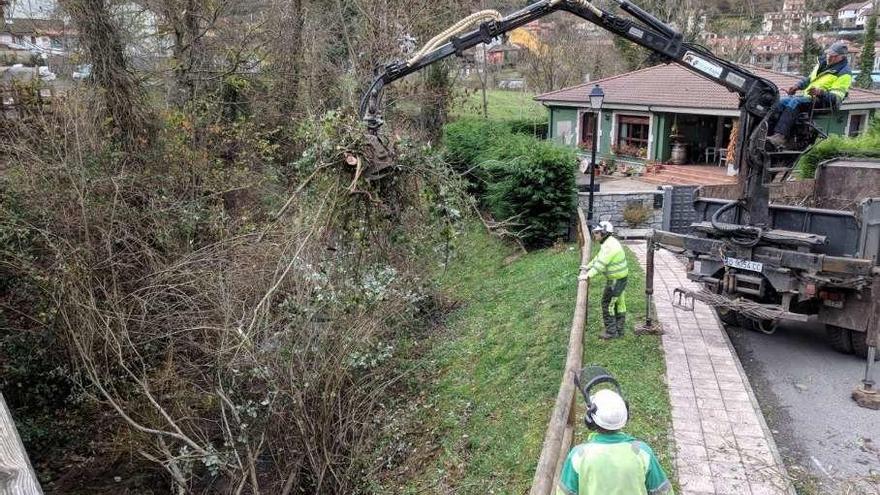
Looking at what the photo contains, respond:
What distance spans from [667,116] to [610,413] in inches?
872

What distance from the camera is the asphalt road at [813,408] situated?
19.3ft

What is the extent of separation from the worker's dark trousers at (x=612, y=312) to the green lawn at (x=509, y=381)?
202mm

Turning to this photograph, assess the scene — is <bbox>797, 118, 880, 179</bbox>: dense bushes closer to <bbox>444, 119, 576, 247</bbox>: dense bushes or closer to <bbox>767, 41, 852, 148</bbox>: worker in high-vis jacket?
<bbox>444, 119, 576, 247</bbox>: dense bushes

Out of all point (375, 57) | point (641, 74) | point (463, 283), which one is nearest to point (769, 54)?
point (641, 74)

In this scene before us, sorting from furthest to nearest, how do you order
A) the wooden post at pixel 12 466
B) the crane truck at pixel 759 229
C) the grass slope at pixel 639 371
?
the crane truck at pixel 759 229 < the grass slope at pixel 639 371 < the wooden post at pixel 12 466

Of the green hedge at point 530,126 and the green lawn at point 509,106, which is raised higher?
the green lawn at point 509,106

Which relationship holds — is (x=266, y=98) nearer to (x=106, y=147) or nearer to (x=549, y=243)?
(x=106, y=147)

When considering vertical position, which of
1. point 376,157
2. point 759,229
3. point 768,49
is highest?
point 768,49

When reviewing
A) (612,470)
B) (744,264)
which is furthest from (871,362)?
(612,470)

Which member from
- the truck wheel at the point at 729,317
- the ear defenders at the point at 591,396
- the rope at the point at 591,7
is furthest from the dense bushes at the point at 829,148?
the ear defenders at the point at 591,396

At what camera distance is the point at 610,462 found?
11.2ft

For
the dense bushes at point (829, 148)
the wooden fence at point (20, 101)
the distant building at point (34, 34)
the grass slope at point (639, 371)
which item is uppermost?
the distant building at point (34, 34)

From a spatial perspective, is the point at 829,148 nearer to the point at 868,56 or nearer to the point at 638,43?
the point at 638,43

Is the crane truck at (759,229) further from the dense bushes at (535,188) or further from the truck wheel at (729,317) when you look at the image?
the dense bushes at (535,188)
